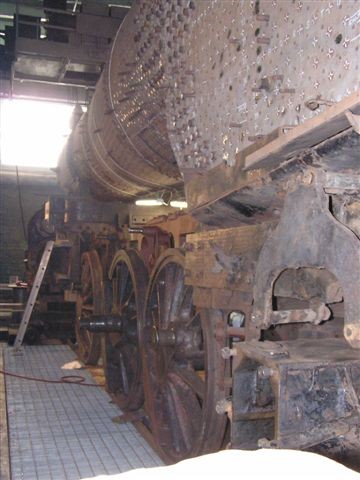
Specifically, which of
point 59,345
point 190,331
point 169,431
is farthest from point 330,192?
point 59,345

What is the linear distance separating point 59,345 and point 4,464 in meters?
4.57


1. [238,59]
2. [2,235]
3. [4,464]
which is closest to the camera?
[238,59]

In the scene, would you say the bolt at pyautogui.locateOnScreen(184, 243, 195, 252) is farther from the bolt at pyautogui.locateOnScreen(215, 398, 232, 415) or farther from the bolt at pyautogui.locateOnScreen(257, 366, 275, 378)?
the bolt at pyautogui.locateOnScreen(257, 366, 275, 378)

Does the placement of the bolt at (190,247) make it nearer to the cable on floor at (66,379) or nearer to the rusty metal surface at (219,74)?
the rusty metal surface at (219,74)

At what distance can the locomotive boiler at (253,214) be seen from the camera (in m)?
1.41

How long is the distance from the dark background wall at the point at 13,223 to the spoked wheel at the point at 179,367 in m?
9.66

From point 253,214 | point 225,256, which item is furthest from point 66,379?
point 253,214

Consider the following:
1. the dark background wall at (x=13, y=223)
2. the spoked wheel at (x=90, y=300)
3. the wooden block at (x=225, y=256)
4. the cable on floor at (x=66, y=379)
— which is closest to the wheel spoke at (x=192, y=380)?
the wooden block at (x=225, y=256)

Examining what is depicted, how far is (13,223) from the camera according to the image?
1341cm

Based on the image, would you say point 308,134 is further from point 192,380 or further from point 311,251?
point 192,380

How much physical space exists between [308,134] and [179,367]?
226 centimetres

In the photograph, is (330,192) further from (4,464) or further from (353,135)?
(4,464)

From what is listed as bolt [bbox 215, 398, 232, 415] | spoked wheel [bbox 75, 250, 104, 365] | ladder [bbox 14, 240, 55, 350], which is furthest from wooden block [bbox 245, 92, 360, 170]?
ladder [bbox 14, 240, 55, 350]

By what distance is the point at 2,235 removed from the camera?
1330 centimetres
